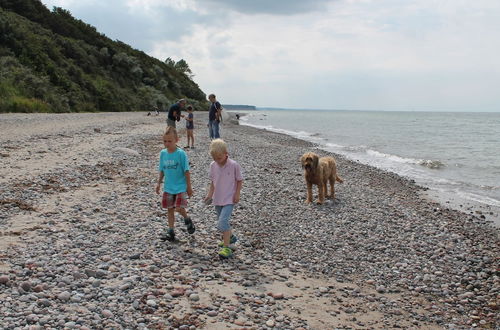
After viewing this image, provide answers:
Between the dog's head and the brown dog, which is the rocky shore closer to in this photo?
the brown dog

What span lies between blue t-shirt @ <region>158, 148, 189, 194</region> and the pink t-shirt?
525 mm

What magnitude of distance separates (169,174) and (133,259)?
4.38 feet

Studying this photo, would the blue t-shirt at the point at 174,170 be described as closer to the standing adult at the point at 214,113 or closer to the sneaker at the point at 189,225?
the sneaker at the point at 189,225

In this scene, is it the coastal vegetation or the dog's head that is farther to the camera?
the coastal vegetation

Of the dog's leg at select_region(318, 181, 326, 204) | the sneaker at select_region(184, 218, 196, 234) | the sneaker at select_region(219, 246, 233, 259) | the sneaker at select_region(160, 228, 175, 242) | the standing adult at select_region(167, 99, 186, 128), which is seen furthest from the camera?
the standing adult at select_region(167, 99, 186, 128)

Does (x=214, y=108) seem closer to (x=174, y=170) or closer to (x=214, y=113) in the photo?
(x=214, y=113)

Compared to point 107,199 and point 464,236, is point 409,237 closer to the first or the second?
point 464,236

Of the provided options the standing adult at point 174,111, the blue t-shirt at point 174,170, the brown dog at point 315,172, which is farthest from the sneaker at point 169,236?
the standing adult at point 174,111

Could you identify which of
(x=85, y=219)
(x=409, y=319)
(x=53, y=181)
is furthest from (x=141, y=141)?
(x=409, y=319)

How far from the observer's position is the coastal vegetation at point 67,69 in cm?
2989

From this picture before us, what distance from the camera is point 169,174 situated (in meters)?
6.01

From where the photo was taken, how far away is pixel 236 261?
576 cm

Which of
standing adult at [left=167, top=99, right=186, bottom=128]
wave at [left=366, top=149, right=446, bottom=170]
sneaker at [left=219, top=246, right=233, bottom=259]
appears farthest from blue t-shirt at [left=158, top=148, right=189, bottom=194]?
wave at [left=366, top=149, right=446, bottom=170]

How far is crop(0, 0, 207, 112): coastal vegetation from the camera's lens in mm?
29891
